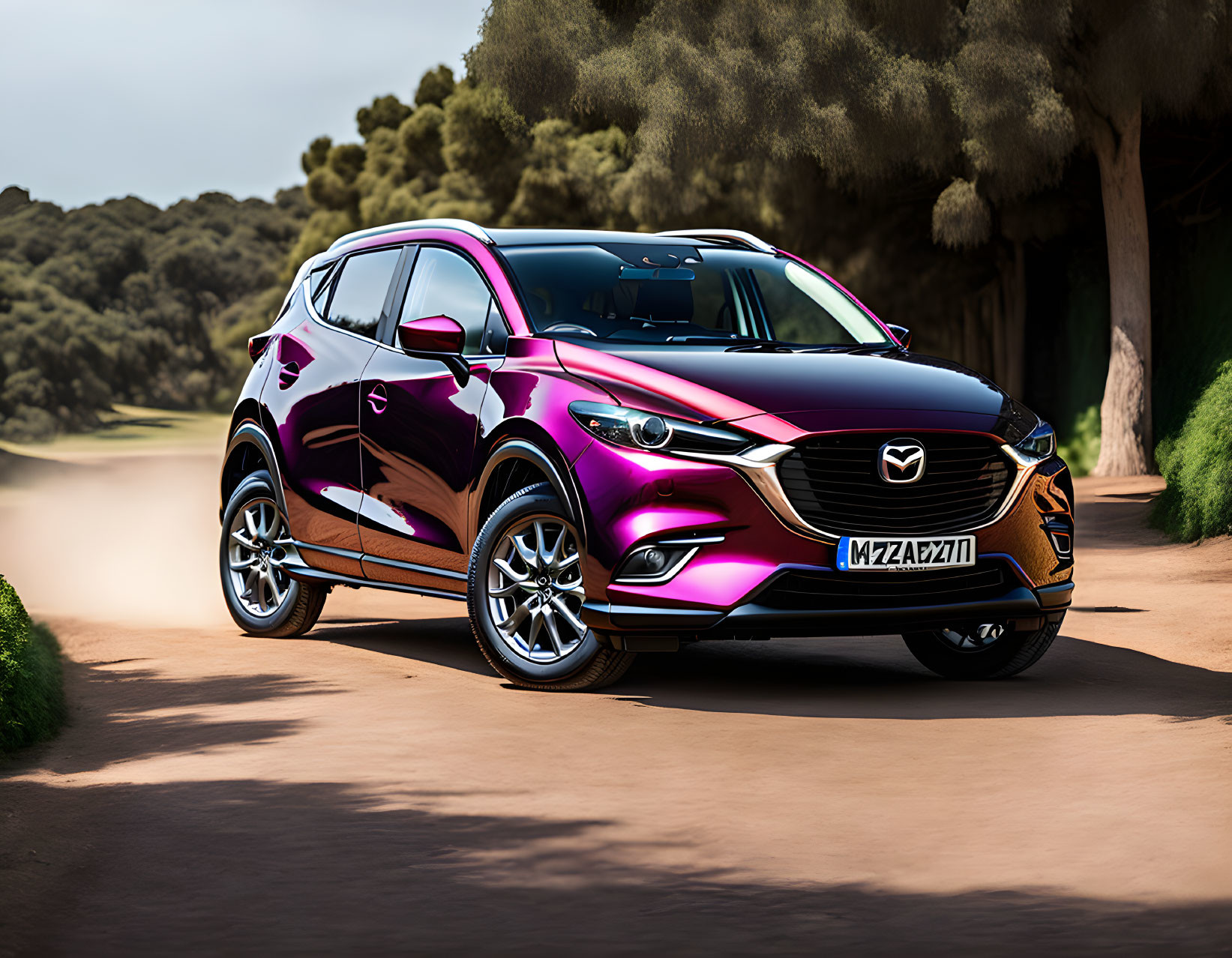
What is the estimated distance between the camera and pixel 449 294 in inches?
357

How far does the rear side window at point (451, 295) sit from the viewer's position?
8758 millimetres

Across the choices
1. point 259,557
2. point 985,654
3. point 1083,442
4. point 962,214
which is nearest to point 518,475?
point 985,654

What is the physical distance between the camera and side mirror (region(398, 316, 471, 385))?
8.41 m

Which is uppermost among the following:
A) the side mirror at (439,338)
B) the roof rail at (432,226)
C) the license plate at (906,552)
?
the roof rail at (432,226)

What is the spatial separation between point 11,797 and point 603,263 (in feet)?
12.9

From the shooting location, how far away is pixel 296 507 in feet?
32.6

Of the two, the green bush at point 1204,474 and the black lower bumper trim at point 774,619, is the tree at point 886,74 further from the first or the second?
the black lower bumper trim at point 774,619

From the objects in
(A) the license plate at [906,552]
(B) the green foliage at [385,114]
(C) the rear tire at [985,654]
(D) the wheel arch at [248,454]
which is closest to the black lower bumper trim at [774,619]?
(A) the license plate at [906,552]

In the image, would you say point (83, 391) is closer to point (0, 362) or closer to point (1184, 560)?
point (0, 362)

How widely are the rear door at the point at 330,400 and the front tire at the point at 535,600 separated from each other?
4.56 ft

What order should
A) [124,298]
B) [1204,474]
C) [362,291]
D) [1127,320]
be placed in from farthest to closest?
[124,298], [1127,320], [1204,474], [362,291]

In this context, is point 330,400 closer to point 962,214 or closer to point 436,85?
point 962,214

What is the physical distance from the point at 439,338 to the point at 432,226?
124cm

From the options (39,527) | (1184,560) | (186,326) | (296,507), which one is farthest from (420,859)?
(186,326)
